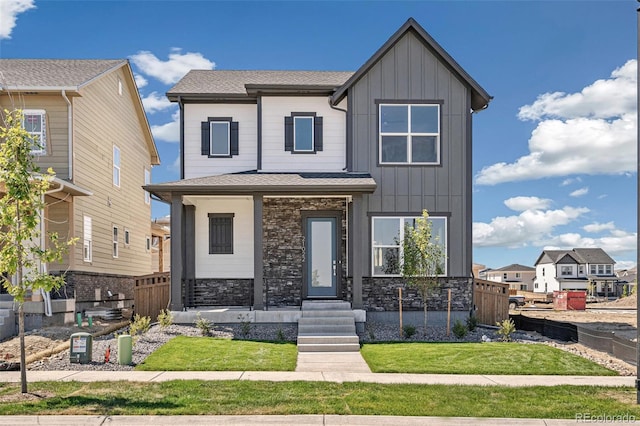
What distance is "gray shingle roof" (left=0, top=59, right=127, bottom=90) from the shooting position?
1806cm

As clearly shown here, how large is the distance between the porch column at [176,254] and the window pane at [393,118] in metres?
6.28

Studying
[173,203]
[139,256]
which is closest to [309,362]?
[173,203]

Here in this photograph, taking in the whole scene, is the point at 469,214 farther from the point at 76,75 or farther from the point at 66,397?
the point at 76,75

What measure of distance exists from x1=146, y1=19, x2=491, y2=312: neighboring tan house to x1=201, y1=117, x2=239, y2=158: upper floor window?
32 mm

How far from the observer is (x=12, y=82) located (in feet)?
59.7

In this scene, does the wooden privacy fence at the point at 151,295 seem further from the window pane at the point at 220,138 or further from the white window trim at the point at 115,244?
the white window trim at the point at 115,244

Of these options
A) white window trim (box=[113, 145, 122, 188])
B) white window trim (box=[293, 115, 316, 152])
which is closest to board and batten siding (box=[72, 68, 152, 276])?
white window trim (box=[113, 145, 122, 188])

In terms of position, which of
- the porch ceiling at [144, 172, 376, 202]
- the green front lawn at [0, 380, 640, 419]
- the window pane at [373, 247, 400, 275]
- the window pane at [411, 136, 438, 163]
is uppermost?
the window pane at [411, 136, 438, 163]

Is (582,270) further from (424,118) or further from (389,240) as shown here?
(389,240)

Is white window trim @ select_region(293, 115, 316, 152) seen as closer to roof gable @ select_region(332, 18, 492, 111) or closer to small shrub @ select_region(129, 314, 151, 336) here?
roof gable @ select_region(332, 18, 492, 111)

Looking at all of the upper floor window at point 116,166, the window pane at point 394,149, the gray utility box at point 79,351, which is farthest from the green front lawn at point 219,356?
the upper floor window at point 116,166

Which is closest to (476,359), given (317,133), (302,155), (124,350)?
(124,350)

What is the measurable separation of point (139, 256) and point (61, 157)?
9.10m

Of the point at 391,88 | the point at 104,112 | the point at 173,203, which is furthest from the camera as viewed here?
the point at 104,112
